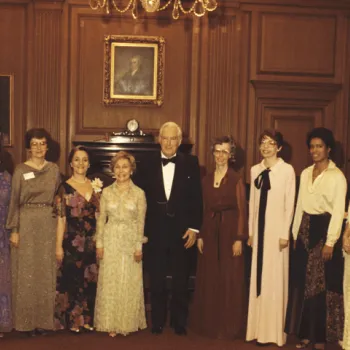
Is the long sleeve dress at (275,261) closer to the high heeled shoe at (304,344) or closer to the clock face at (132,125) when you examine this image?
the high heeled shoe at (304,344)

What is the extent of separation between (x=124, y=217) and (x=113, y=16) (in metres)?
2.77

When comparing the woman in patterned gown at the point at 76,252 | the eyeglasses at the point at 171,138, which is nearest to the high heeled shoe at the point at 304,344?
the woman in patterned gown at the point at 76,252

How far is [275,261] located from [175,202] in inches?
34.3

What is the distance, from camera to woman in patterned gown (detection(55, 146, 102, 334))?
14.7 ft

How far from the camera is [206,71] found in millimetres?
6395

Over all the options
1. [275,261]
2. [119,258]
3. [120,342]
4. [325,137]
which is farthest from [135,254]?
[325,137]

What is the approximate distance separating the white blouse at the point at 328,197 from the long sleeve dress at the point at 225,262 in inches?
18.7

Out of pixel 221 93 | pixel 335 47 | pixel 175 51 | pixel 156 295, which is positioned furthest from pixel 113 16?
pixel 156 295

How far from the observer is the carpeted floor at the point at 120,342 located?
4258 millimetres

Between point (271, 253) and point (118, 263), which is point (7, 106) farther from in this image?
point (271, 253)

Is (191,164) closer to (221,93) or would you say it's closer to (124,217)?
(124,217)

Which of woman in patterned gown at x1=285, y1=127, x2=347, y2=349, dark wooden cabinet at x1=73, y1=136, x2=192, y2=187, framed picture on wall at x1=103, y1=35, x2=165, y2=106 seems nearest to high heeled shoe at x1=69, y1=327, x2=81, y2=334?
woman in patterned gown at x1=285, y1=127, x2=347, y2=349

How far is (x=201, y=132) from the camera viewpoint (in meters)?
6.42

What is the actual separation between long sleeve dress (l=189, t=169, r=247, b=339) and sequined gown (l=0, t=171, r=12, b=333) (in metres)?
1.50
